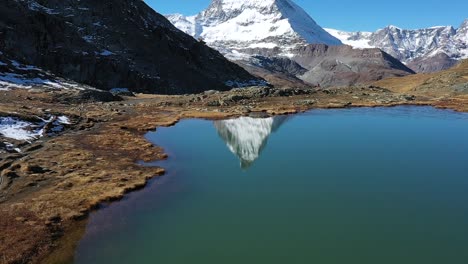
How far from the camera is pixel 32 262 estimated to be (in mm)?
23203

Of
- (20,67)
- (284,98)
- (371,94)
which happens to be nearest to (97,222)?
(284,98)

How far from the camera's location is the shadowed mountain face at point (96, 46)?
13962 centimetres

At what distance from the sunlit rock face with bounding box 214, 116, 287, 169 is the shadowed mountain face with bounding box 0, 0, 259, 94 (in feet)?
253

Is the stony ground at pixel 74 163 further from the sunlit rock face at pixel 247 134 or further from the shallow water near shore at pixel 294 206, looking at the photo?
the sunlit rock face at pixel 247 134

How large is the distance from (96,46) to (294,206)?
14467 cm

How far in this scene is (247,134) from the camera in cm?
6506

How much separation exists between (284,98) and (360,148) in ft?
186

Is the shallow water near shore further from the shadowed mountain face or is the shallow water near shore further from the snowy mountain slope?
the shadowed mountain face

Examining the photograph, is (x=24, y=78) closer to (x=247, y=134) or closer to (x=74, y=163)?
(x=247, y=134)

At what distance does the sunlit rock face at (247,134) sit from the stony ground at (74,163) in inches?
267

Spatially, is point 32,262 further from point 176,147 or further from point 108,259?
point 176,147

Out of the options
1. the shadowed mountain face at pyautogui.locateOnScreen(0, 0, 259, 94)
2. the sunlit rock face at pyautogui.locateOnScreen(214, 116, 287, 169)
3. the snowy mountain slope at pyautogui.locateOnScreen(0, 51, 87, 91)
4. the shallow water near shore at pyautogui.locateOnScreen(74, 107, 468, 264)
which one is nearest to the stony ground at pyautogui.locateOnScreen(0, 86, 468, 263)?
the shallow water near shore at pyautogui.locateOnScreen(74, 107, 468, 264)

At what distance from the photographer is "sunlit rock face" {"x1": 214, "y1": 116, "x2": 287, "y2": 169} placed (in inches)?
2069

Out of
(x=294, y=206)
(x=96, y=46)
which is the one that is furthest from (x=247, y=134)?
(x=96, y=46)
